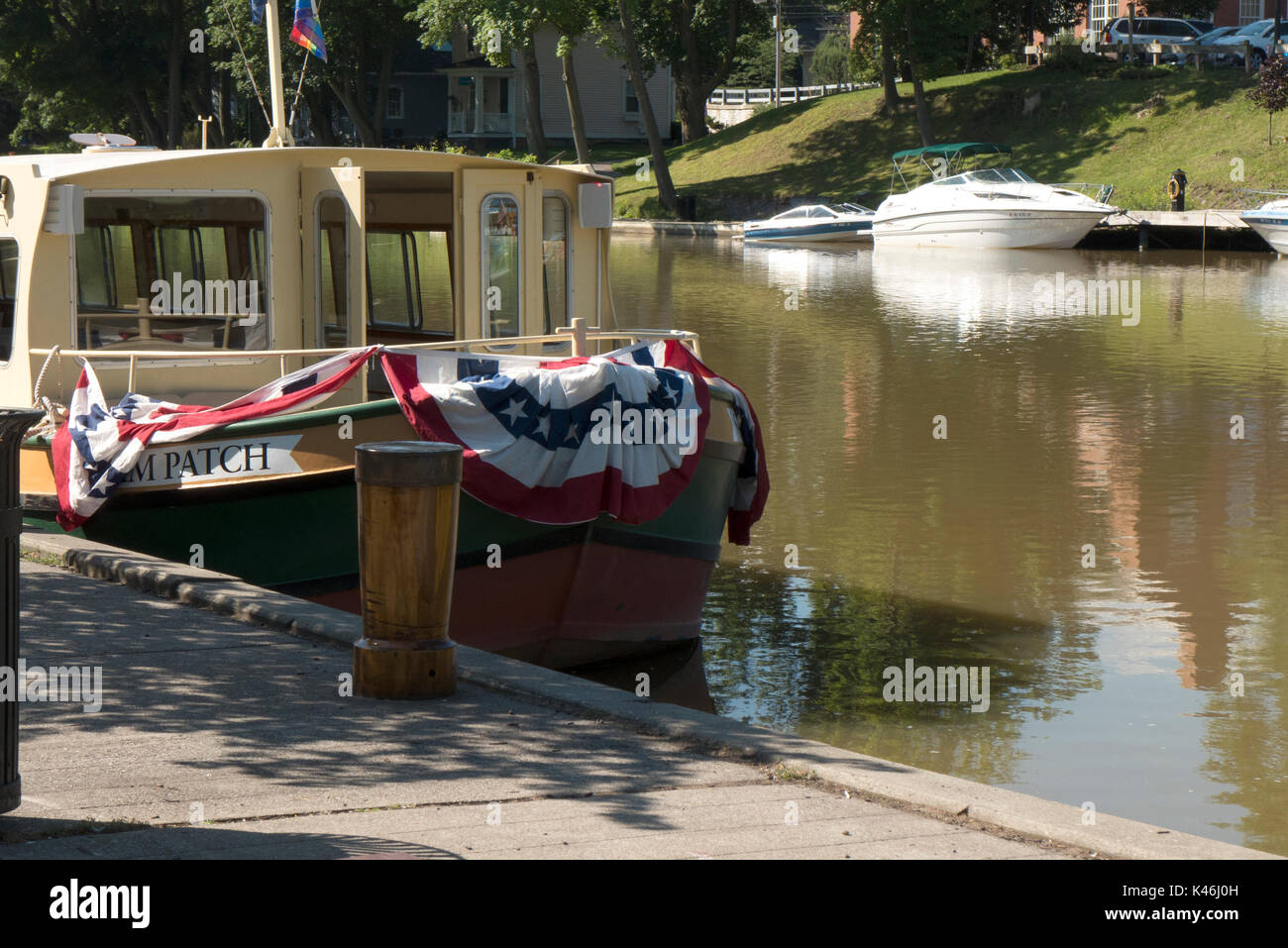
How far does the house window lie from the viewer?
64750mm

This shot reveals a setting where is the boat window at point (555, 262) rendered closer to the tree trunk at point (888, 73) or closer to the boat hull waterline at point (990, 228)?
the boat hull waterline at point (990, 228)

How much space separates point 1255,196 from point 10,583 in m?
43.5

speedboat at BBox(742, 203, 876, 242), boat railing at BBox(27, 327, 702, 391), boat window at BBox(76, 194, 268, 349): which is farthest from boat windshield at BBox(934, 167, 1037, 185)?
boat window at BBox(76, 194, 268, 349)

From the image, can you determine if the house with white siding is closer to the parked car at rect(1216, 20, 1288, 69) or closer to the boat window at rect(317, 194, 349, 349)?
the parked car at rect(1216, 20, 1288, 69)

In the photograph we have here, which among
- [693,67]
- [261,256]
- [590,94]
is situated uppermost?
[693,67]

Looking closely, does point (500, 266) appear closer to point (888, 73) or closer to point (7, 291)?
point (7, 291)

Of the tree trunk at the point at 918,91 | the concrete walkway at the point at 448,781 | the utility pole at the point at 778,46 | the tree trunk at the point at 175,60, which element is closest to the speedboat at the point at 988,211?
the tree trunk at the point at 918,91

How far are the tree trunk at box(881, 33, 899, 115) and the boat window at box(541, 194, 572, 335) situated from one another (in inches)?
1805

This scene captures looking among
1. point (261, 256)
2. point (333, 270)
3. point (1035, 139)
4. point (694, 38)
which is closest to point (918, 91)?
point (1035, 139)

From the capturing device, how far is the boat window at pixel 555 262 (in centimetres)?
1165

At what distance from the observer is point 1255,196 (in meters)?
43.9

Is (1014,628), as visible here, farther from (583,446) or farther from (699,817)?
(699,817)

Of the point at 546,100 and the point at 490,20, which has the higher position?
the point at 490,20
